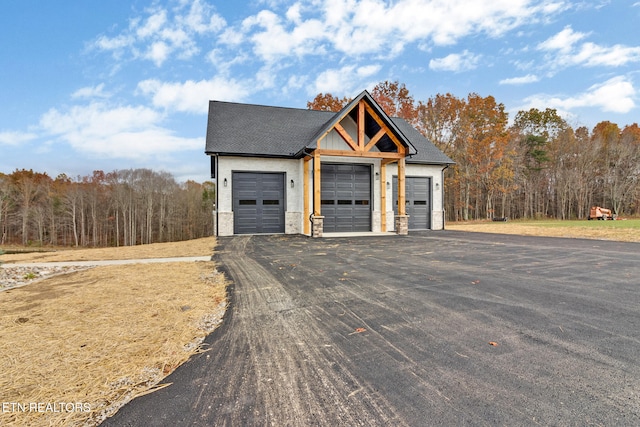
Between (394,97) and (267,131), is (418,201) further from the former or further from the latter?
(394,97)

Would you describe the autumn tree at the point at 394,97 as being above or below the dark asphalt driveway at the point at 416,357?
above

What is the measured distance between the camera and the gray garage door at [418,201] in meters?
15.4

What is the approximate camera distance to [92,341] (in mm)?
2375

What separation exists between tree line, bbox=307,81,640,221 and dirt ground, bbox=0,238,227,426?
2407cm

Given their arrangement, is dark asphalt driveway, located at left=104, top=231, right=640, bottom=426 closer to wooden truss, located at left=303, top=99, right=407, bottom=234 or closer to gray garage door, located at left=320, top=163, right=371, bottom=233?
wooden truss, located at left=303, top=99, right=407, bottom=234

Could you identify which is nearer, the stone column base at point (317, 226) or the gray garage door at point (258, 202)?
the stone column base at point (317, 226)

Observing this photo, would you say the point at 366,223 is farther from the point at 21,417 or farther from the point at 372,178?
the point at 21,417

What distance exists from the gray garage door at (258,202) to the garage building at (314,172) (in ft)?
0.16

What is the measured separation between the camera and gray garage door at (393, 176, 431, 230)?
15.4 meters

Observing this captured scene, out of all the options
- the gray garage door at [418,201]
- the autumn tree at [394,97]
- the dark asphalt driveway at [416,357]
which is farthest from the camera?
the autumn tree at [394,97]

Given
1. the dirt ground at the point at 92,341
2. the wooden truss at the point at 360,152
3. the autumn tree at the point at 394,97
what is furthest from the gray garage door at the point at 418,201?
the dirt ground at the point at 92,341

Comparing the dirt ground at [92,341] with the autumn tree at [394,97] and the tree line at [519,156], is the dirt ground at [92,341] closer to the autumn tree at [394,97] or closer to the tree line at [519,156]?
the tree line at [519,156]

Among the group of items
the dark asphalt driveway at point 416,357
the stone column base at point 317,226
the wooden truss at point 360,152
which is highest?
the wooden truss at point 360,152

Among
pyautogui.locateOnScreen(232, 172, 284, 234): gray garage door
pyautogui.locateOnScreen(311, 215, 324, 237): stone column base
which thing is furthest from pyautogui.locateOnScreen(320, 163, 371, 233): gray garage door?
pyautogui.locateOnScreen(232, 172, 284, 234): gray garage door
